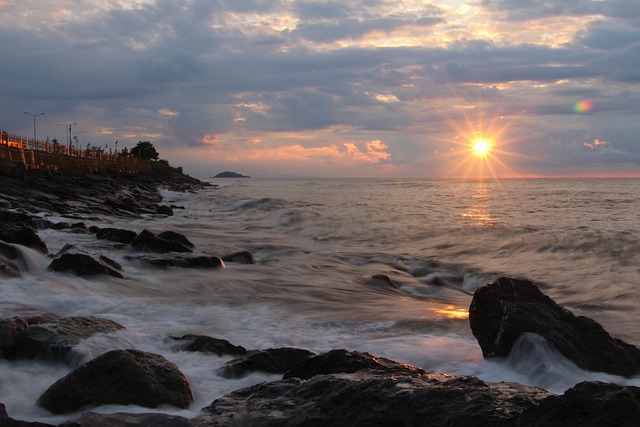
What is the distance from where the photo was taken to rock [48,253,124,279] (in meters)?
9.32

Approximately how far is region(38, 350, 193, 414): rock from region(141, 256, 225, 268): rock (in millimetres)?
6766

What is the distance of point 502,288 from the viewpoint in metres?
6.54

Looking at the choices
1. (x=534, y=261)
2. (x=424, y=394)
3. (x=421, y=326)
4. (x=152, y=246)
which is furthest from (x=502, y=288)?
(x=534, y=261)

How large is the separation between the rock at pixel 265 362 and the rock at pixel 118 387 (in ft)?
2.29

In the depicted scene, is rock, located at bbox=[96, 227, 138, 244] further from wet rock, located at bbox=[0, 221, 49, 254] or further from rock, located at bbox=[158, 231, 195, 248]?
wet rock, located at bbox=[0, 221, 49, 254]

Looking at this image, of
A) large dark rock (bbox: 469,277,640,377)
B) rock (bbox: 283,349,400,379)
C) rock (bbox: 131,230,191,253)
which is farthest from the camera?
rock (bbox: 131,230,191,253)

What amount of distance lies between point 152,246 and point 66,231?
14.3 feet

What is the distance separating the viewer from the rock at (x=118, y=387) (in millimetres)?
4355

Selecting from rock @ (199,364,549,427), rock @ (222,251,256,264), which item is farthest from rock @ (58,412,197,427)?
rock @ (222,251,256,264)

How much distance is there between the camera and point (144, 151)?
142 meters

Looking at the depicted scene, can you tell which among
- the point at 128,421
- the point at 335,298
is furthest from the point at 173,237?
the point at 128,421

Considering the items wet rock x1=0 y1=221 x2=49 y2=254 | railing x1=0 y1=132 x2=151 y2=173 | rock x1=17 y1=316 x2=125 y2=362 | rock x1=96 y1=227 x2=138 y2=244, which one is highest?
railing x1=0 y1=132 x2=151 y2=173

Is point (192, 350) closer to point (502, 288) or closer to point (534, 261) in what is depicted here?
point (502, 288)

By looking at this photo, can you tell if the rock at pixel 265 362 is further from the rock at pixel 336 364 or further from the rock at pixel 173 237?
the rock at pixel 173 237
